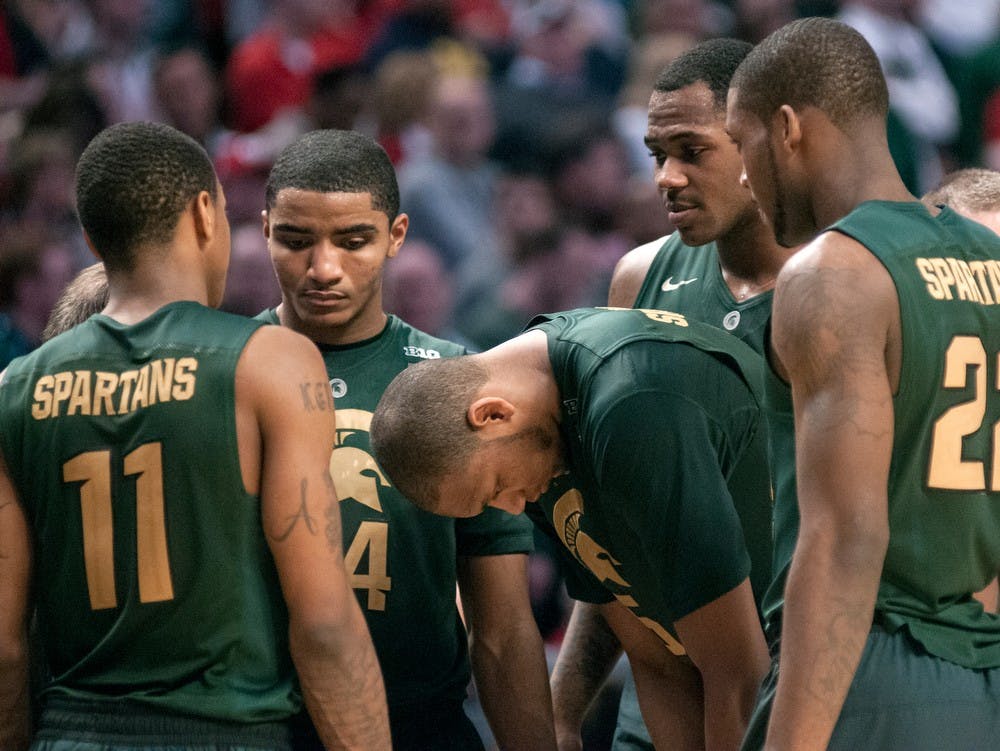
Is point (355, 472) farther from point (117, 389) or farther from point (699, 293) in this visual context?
point (699, 293)

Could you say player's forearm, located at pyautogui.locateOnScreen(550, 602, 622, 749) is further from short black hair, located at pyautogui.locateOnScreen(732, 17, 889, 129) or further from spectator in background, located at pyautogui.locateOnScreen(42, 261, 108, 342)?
short black hair, located at pyautogui.locateOnScreen(732, 17, 889, 129)

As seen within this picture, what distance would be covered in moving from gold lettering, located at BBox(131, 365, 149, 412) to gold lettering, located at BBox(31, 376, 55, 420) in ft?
0.62

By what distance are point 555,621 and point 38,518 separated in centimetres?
357

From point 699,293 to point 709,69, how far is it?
1.94ft

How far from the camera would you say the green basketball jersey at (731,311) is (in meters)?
3.44

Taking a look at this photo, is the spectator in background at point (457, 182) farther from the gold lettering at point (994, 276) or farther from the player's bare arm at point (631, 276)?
the gold lettering at point (994, 276)

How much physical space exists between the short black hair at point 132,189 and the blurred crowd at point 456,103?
3704 mm

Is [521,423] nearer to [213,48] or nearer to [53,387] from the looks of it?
[53,387]

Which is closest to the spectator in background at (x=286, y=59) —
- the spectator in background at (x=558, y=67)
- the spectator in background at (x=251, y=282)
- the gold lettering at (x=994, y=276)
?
the spectator in background at (x=558, y=67)

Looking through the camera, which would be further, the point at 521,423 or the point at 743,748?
the point at 521,423

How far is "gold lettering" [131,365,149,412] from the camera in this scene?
2910mm

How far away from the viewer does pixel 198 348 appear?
2.93 metres

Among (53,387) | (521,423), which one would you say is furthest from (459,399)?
(53,387)

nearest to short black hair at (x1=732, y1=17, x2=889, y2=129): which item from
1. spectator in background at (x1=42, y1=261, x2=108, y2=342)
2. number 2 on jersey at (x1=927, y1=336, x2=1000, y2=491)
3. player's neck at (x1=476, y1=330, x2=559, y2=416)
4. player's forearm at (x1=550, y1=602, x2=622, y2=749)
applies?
number 2 on jersey at (x1=927, y1=336, x2=1000, y2=491)
